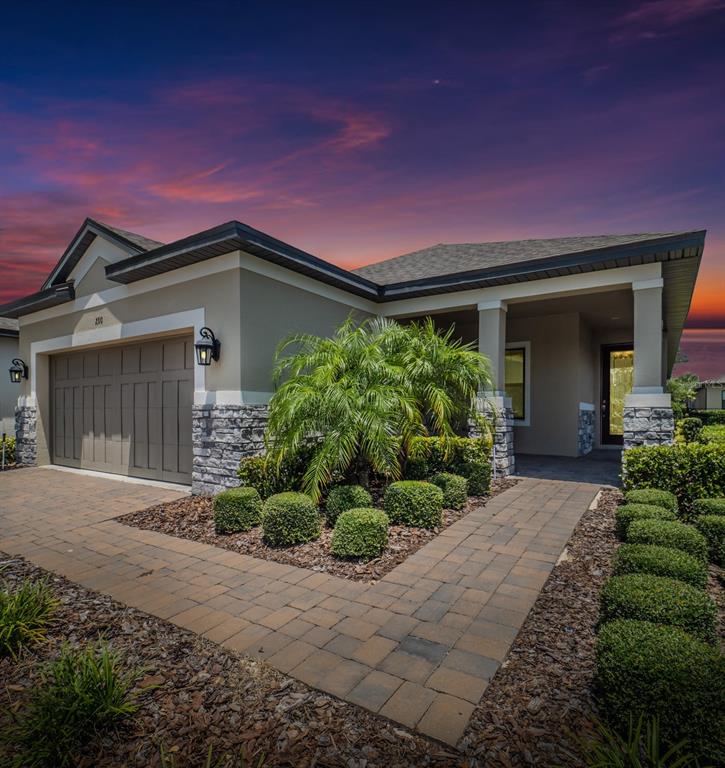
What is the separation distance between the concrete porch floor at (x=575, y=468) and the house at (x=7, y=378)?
12712 millimetres

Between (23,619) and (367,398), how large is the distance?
132 inches

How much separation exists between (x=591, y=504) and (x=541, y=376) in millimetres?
5184

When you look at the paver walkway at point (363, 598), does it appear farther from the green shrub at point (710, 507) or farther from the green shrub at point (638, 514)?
the green shrub at point (710, 507)

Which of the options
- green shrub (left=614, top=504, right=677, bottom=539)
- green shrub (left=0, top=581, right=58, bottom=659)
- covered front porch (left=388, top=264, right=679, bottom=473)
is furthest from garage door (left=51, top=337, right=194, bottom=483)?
green shrub (left=614, top=504, right=677, bottom=539)

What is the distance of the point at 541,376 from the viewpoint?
34.5ft

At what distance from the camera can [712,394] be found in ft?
115

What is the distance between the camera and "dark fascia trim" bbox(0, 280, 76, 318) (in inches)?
348

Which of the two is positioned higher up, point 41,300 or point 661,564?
point 41,300

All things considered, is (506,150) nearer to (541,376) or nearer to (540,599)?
(541,376)

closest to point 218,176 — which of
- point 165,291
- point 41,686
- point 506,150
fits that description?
point 165,291

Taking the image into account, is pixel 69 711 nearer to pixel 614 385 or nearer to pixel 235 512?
pixel 235 512

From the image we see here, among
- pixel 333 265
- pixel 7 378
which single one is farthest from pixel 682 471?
pixel 7 378

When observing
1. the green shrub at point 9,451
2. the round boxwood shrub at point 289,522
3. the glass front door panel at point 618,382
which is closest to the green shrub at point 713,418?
the glass front door panel at point 618,382

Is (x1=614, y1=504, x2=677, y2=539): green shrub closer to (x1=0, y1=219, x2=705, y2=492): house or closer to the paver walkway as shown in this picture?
the paver walkway
